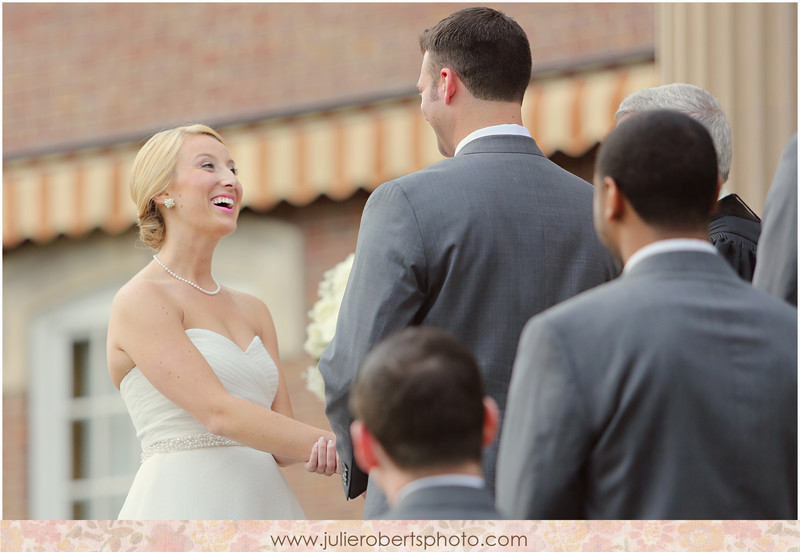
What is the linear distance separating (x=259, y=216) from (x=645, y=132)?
7786 mm

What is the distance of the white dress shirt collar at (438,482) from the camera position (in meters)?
1.88

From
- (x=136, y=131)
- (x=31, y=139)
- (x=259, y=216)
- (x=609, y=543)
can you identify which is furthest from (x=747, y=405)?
(x=31, y=139)

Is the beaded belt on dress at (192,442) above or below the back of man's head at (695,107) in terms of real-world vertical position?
below

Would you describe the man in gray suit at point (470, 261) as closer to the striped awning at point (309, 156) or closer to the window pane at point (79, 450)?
the striped awning at point (309, 156)

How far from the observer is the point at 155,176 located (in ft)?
13.3

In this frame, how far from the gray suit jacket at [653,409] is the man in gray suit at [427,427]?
4.6 inches

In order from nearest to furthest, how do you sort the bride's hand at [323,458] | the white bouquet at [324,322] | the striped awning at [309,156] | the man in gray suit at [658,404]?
the man in gray suit at [658,404] → the bride's hand at [323,458] → the white bouquet at [324,322] → the striped awning at [309,156]

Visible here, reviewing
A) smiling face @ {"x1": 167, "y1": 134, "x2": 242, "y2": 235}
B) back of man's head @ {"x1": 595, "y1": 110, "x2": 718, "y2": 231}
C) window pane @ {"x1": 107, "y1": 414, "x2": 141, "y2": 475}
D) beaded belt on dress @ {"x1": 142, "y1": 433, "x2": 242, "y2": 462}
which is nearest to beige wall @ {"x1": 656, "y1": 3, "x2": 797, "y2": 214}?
smiling face @ {"x1": 167, "y1": 134, "x2": 242, "y2": 235}

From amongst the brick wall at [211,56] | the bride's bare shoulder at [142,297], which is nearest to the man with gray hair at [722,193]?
the bride's bare shoulder at [142,297]

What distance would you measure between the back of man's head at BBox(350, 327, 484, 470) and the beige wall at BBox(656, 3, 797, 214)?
3.31m

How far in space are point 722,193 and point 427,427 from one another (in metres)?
1.91

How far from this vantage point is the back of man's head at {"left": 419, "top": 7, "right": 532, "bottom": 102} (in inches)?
123

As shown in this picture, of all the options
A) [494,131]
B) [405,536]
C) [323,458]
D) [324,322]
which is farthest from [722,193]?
[405,536]

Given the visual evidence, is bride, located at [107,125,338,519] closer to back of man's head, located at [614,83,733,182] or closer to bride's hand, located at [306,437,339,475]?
bride's hand, located at [306,437,339,475]
